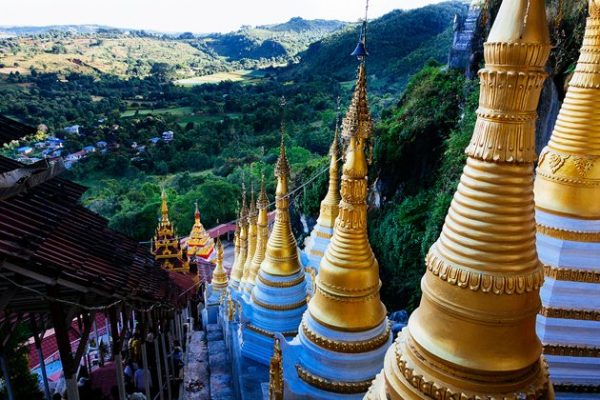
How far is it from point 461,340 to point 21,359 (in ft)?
24.8

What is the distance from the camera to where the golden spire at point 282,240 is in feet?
33.0

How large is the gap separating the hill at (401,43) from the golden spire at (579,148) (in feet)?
150

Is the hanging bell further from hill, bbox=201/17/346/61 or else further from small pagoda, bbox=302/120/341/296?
hill, bbox=201/17/346/61

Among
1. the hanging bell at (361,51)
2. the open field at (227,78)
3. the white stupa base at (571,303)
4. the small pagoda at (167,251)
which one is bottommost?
the open field at (227,78)

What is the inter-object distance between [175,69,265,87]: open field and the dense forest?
4.30 metres

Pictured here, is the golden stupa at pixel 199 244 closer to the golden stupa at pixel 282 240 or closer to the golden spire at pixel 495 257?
the golden stupa at pixel 282 240

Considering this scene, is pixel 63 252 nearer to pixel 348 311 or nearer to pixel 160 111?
pixel 348 311

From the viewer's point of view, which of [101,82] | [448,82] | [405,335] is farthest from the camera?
[101,82]

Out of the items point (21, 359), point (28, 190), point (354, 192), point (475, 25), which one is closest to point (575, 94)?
point (354, 192)

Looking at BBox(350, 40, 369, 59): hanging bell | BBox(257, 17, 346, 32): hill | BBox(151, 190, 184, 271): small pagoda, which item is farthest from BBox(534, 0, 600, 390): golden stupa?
BBox(257, 17, 346, 32): hill

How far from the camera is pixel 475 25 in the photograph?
24.2 m

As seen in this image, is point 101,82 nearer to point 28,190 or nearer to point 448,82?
point 448,82

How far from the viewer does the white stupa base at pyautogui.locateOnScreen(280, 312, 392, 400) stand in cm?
677

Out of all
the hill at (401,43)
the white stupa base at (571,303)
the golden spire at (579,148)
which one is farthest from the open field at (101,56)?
the white stupa base at (571,303)
